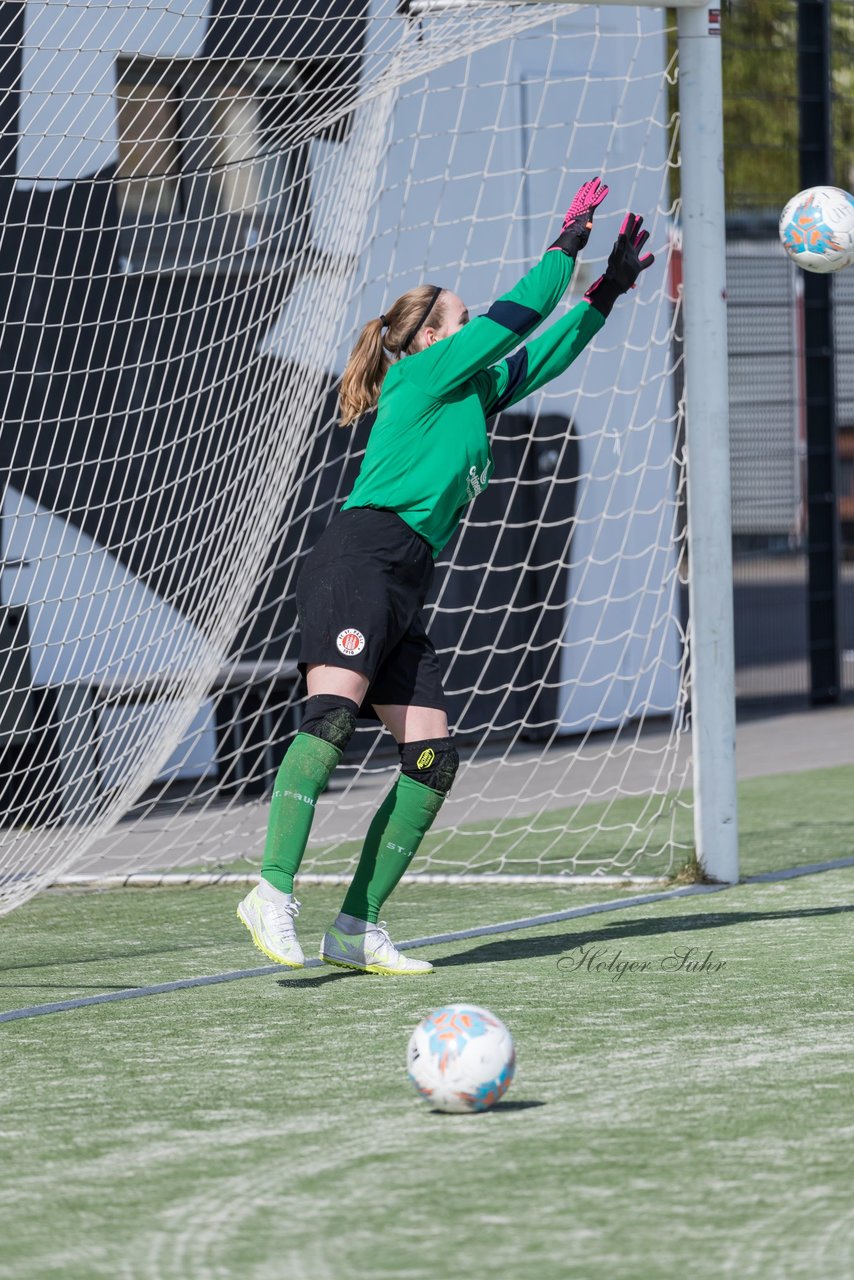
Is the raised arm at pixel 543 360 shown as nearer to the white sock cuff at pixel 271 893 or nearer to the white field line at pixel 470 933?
the white sock cuff at pixel 271 893

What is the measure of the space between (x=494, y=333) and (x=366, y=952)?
57.5 inches

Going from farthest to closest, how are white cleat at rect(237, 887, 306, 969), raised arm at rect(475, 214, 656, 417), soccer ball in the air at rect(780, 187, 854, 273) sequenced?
1. soccer ball in the air at rect(780, 187, 854, 273)
2. raised arm at rect(475, 214, 656, 417)
3. white cleat at rect(237, 887, 306, 969)

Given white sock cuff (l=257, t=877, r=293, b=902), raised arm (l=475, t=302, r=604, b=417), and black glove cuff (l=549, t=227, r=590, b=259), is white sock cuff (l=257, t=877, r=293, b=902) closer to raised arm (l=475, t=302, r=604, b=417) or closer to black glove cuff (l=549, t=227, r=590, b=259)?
raised arm (l=475, t=302, r=604, b=417)

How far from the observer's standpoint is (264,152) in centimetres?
679

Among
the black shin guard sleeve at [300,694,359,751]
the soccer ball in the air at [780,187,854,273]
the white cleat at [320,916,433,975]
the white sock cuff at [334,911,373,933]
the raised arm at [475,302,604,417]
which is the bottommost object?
the white cleat at [320,916,433,975]

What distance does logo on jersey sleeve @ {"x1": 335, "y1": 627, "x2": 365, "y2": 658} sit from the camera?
424cm

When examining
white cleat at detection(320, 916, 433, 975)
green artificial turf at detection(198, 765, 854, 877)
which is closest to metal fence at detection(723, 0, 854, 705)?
green artificial turf at detection(198, 765, 854, 877)

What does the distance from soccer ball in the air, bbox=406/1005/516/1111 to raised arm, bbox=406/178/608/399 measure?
171cm

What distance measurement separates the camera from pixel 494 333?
4.24 m

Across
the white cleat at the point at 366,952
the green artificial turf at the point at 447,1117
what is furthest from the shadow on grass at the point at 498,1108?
the white cleat at the point at 366,952

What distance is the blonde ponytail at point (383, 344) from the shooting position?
4445 millimetres
